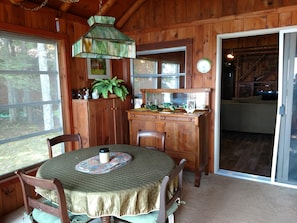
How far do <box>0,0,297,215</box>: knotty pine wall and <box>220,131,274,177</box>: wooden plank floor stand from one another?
635mm

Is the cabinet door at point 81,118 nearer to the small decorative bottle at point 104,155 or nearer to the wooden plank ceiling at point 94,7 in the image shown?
the wooden plank ceiling at point 94,7

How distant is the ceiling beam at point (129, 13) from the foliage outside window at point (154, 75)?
2.39 feet

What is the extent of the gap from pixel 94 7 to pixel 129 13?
2.12 ft

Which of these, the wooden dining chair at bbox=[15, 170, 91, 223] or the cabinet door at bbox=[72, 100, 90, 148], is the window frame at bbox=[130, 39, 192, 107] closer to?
the cabinet door at bbox=[72, 100, 90, 148]

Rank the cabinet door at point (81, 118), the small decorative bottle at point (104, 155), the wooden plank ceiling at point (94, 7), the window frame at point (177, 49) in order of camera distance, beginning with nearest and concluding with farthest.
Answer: the small decorative bottle at point (104, 155) → the wooden plank ceiling at point (94, 7) → the cabinet door at point (81, 118) → the window frame at point (177, 49)

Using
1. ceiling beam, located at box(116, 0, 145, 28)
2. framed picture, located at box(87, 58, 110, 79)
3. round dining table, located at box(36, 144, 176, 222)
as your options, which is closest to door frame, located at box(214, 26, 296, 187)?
ceiling beam, located at box(116, 0, 145, 28)

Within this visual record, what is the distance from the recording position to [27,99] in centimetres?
294

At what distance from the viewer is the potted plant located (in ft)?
11.9

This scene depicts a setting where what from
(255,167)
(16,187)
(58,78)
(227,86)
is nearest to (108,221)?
(16,187)

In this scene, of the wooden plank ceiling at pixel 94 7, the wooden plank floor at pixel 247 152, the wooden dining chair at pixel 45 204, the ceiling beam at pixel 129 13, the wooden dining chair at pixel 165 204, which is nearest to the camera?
the wooden dining chair at pixel 45 204

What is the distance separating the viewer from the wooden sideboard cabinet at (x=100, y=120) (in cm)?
336

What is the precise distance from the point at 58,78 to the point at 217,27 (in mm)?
2498

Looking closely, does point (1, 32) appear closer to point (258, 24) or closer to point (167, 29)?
point (167, 29)

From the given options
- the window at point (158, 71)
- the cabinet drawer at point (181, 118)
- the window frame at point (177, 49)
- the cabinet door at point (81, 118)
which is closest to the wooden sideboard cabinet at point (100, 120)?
the cabinet door at point (81, 118)
